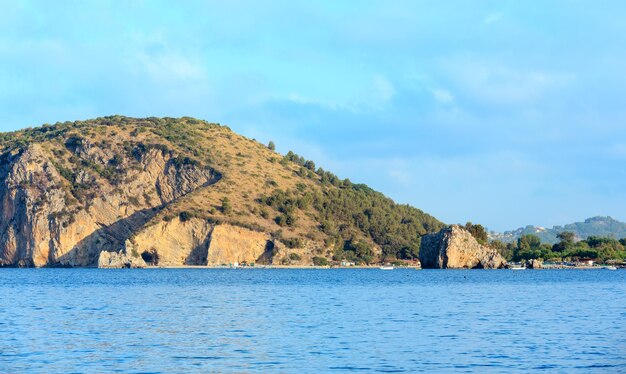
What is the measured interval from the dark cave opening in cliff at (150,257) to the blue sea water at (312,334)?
103 m

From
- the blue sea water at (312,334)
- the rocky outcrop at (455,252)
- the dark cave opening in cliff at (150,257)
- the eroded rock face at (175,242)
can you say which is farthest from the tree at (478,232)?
the blue sea water at (312,334)

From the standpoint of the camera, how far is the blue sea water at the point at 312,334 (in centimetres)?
3366

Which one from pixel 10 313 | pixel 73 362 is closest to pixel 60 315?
pixel 10 313

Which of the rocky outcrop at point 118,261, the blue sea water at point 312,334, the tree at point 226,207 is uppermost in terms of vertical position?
the tree at point 226,207

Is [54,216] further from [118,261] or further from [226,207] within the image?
[226,207]

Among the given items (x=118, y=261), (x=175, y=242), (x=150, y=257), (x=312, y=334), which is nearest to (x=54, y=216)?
(x=118, y=261)

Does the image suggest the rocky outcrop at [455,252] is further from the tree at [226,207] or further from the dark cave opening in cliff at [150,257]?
the dark cave opening in cliff at [150,257]

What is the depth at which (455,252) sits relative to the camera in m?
170

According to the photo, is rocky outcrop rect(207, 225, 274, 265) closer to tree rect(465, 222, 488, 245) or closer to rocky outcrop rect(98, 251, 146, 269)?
rocky outcrop rect(98, 251, 146, 269)

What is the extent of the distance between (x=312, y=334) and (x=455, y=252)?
5095 inches

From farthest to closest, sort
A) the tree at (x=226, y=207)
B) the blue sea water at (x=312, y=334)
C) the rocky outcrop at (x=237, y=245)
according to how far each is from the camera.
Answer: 1. the tree at (x=226, y=207)
2. the rocky outcrop at (x=237, y=245)
3. the blue sea water at (x=312, y=334)

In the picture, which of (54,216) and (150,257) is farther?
(54,216)

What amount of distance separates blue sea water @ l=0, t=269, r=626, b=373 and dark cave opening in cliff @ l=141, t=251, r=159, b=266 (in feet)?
337

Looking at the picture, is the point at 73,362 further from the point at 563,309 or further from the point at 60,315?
the point at 563,309
